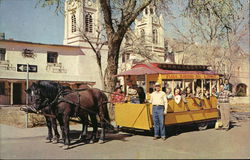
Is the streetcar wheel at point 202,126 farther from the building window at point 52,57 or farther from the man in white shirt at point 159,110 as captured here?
the building window at point 52,57

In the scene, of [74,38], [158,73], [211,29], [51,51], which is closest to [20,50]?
[51,51]

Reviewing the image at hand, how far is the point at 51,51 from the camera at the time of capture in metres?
34.6

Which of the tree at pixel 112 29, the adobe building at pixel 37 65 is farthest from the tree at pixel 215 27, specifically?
the adobe building at pixel 37 65

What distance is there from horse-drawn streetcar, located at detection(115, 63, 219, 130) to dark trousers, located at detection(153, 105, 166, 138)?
1.06 feet

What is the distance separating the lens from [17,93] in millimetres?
33219

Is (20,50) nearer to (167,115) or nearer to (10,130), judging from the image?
(10,130)

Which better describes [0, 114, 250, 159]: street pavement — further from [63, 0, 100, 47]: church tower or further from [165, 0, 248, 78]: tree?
[63, 0, 100, 47]: church tower

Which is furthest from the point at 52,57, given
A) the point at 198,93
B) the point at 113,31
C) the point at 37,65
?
the point at 198,93

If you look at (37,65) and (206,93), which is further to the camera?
(37,65)

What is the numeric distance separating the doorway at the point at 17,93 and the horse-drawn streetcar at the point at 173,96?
23.8 m

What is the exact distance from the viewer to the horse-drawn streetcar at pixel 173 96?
10688 mm

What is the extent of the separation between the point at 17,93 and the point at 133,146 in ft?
89.2

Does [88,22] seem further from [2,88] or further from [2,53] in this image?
[2,88]

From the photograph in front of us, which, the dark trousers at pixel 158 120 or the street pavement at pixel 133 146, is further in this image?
the dark trousers at pixel 158 120
